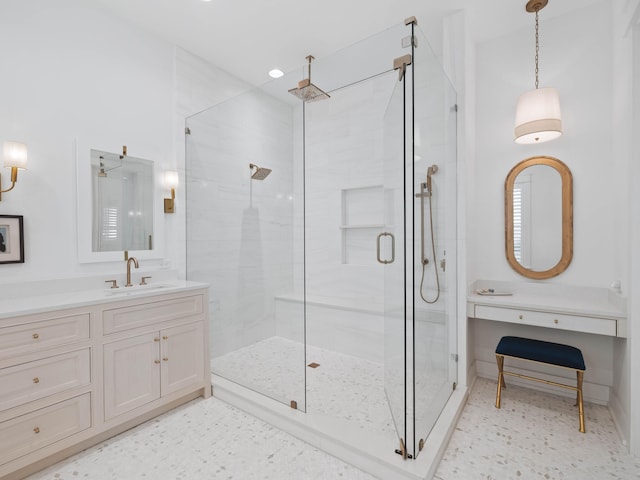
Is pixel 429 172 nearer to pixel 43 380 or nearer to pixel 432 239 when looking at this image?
pixel 432 239

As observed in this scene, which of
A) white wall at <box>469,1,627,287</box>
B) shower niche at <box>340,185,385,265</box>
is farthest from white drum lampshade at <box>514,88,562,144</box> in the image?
shower niche at <box>340,185,385,265</box>

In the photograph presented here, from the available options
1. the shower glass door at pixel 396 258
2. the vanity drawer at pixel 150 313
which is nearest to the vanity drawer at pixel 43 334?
the vanity drawer at pixel 150 313

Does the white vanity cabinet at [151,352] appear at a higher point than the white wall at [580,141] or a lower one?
lower

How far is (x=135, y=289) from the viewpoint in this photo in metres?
2.23

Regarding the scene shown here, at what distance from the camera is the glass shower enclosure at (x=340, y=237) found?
1.69 metres

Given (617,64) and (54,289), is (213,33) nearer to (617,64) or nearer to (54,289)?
(54,289)

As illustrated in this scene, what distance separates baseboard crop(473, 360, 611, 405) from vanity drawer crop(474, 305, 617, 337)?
643 mm

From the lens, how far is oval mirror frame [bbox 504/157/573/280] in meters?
2.44

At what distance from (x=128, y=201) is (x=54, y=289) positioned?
78 cm

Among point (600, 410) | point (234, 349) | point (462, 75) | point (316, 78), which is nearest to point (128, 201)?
point (234, 349)

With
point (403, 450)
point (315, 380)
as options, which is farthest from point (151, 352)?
point (403, 450)

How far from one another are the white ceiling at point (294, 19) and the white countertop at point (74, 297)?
2054 millimetres

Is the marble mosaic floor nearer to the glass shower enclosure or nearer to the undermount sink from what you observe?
the glass shower enclosure

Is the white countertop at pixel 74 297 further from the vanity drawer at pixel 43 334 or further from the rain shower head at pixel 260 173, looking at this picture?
the rain shower head at pixel 260 173
